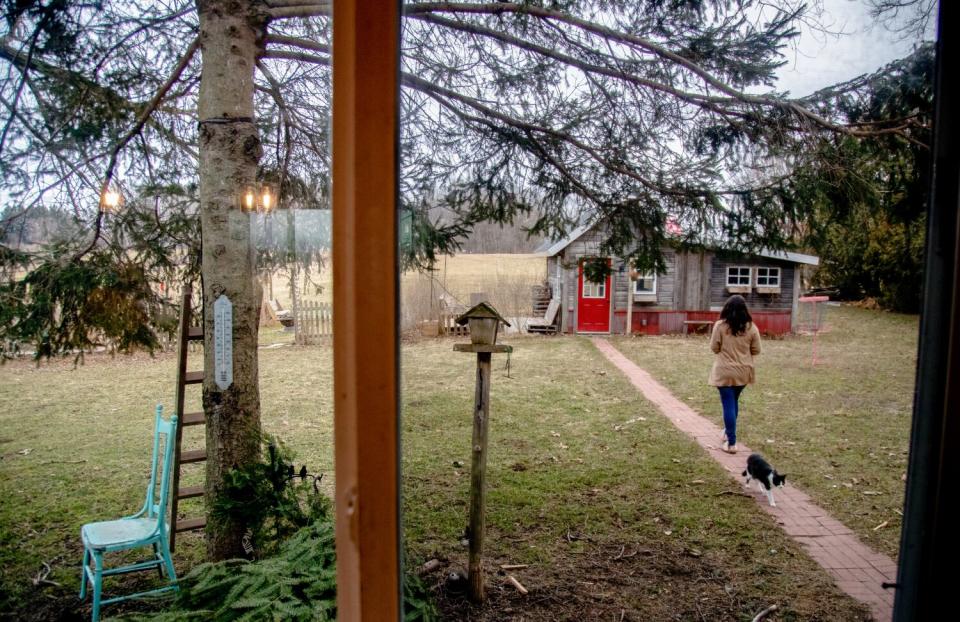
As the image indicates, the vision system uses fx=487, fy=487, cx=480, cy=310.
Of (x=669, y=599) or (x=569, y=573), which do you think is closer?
(x=669, y=599)

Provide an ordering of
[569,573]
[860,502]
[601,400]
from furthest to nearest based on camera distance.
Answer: [601,400] → [569,573] → [860,502]

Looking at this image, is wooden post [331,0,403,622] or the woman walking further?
the woman walking

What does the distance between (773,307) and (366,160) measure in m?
1.55

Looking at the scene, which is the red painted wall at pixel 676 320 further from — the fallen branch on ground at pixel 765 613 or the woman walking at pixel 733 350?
the fallen branch on ground at pixel 765 613

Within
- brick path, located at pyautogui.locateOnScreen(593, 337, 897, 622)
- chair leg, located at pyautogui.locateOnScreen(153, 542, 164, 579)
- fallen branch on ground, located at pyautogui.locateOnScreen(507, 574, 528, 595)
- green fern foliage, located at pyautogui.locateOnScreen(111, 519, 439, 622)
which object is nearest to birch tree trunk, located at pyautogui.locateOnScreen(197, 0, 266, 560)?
chair leg, located at pyautogui.locateOnScreen(153, 542, 164, 579)

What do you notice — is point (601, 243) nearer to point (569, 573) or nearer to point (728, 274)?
point (728, 274)

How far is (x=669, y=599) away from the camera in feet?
6.61

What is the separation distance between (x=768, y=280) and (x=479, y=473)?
1323 mm

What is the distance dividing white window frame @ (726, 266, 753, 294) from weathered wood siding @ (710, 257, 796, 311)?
0.04ft

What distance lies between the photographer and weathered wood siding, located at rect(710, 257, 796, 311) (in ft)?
5.38

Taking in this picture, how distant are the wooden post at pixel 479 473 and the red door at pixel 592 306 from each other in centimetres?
52

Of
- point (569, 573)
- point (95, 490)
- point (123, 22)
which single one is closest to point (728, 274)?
point (569, 573)

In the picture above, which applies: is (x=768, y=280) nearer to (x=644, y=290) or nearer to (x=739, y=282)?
(x=739, y=282)

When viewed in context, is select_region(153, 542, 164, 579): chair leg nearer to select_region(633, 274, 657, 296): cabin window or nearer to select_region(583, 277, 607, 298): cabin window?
select_region(583, 277, 607, 298): cabin window
